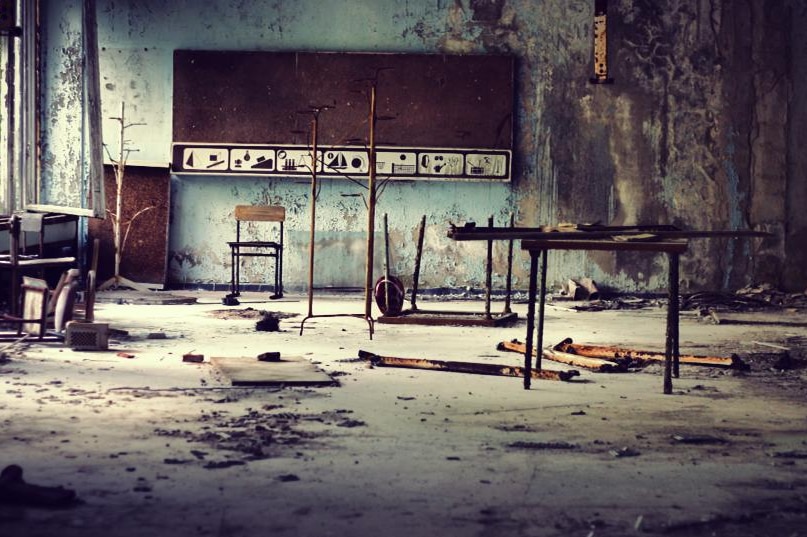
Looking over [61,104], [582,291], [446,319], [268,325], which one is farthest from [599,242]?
[61,104]

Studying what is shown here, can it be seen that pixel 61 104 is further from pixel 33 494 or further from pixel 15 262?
pixel 33 494

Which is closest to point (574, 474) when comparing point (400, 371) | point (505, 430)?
point (505, 430)

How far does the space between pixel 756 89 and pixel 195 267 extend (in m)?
6.04


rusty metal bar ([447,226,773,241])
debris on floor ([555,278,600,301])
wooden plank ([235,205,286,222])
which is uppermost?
wooden plank ([235,205,286,222])

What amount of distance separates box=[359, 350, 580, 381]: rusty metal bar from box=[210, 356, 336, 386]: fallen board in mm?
395

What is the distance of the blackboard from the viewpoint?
36.0ft

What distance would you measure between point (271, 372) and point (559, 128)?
21.8 ft

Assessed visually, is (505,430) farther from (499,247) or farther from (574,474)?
(499,247)

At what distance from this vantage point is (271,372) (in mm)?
5297

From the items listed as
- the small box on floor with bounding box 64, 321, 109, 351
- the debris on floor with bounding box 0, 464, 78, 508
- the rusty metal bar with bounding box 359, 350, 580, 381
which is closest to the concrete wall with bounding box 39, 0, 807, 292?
the small box on floor with bounding box 64, 321, 109, 351

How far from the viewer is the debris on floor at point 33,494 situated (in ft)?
9.45

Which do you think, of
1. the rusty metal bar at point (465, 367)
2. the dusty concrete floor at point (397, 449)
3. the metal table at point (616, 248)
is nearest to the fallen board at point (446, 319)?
the dusty concrete floor at point (397, 449)

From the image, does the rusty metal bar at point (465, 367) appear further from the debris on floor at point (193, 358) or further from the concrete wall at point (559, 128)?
the concrete wall at point (559, 128)

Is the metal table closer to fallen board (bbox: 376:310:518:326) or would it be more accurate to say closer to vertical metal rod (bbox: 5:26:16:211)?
fallen board (bbox: 376:310:518:326)
